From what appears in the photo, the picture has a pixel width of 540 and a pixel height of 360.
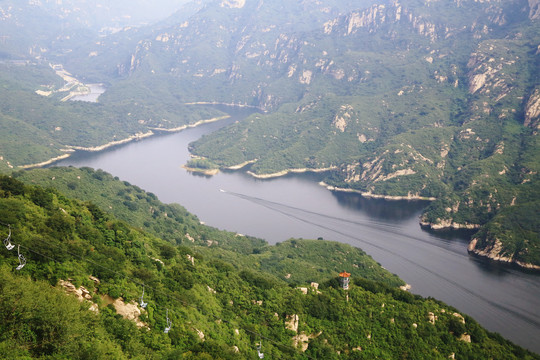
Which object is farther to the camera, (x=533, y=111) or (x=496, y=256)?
(x=533, y=111)

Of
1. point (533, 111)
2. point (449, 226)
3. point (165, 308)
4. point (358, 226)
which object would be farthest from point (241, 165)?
point (165, 308)

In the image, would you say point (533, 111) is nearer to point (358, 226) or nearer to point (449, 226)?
point (449, 226)

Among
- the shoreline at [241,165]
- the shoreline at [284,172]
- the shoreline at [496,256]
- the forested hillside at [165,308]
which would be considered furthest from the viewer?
the shoreline at [241,165]

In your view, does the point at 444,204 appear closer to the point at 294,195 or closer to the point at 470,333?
the point at 294,195

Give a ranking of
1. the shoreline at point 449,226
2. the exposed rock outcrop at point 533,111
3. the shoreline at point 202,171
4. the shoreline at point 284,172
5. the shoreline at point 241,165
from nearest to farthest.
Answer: the shoreline at point 449,226 < the exposed rock outcrop at point 533,111 < the shoreline at point 202,171 < the shoreline at point 284,172 < the shoreline at point 241,165

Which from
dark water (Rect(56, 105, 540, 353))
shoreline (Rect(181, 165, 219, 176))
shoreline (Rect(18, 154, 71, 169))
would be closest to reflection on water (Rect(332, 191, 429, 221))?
dark water (Rect(56, 105, 540, 353))

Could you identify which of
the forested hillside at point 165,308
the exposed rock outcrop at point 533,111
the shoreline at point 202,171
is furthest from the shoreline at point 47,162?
the exposed rock outcrop at point 533,111

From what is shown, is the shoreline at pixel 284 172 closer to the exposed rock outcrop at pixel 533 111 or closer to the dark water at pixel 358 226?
the dark water at pixel 358 226
